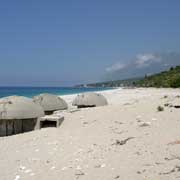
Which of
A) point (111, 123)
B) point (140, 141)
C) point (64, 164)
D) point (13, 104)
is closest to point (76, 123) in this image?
point (111, 123)

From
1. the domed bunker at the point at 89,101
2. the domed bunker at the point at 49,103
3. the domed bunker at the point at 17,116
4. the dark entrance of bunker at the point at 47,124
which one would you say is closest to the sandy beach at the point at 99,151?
the dark entrance of bunker at the point at 47,124

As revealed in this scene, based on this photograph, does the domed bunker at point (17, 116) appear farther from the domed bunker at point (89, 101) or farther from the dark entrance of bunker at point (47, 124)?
the domed bunker at point (89, 101)

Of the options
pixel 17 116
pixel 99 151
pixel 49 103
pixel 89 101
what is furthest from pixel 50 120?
pixel 89 101

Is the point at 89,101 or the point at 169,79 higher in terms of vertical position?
the point at 169,79

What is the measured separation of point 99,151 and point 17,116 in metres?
6.13

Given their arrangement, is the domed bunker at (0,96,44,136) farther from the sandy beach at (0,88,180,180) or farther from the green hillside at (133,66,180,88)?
the green hillside at (133,66,180,88)

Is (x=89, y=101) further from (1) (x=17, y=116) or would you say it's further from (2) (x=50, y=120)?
(1) (x=17, y=116)

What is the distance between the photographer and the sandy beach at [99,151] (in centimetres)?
680

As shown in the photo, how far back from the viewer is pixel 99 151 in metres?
8.80

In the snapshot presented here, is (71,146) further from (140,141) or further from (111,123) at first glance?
(111,123)

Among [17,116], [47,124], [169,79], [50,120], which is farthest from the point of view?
[169,79]

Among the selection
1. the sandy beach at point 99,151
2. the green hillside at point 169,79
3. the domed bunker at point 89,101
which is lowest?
the sandy beach at point 99,151

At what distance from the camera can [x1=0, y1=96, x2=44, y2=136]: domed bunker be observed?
13.8 meters

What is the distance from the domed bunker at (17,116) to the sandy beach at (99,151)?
1556 mm
